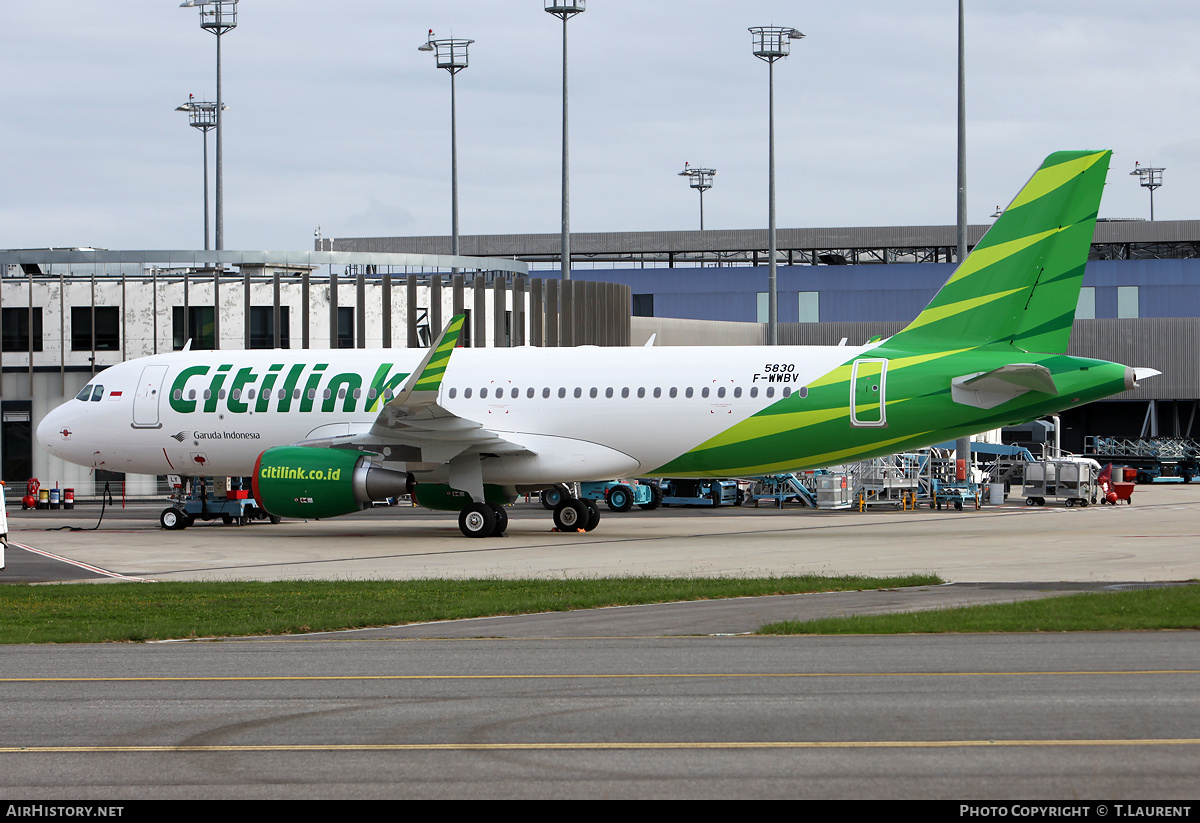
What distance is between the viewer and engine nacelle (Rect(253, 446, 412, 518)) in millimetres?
26078

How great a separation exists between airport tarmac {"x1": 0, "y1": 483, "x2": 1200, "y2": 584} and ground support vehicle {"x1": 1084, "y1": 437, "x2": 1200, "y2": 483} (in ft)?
78.6

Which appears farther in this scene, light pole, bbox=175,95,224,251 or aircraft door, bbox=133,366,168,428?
light pole, bbox=175,95,224,251

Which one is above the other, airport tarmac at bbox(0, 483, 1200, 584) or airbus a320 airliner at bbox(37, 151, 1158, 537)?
airbus a320 airliner at bbox(37, 151, 1158, 537)

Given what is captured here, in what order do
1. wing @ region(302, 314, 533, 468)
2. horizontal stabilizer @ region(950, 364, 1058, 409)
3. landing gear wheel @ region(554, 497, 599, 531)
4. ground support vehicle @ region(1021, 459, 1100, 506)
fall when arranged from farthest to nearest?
1. ground support vehicle @ region(1021, 459, 1100, 506)
2. landing gear wheel @ region(554, 497, 599, 531)
3. wing @ region(302, 314, 533, 468)
4. horizontal stabilizer @ region(950, 364, 1058, 409)

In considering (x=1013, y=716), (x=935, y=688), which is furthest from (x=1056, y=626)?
(x=1013, y=716)

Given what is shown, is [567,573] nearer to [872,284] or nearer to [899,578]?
[899,578]

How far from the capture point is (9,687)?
407 inches

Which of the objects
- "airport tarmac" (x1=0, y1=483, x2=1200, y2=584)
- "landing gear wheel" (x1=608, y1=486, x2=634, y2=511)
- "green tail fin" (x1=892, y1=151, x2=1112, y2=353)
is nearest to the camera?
"airport tarmac" (x1=0, y1=483, x2=1200, y2=584)

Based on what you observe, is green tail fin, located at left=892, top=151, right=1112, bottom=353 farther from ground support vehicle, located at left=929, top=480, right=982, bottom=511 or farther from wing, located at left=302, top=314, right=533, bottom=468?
ground support vehicle, located at left=929, top=480, right=982, bottom=511

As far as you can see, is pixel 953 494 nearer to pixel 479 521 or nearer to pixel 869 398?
pixel 869 398

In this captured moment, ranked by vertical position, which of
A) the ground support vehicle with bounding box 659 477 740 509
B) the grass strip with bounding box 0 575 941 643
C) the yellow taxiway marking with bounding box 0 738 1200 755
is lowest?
the ground support vehicle with bounding box 659 477 740 509

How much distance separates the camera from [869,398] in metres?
25.5

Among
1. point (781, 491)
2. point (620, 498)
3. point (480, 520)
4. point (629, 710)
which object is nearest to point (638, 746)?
point (629, 710)

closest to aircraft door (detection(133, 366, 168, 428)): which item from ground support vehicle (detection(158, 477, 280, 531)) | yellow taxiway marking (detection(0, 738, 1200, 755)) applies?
ground support vehicle (detection(158, 477, 280, 531))
